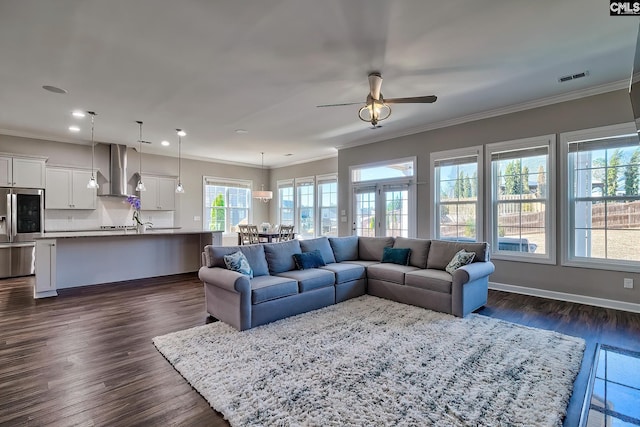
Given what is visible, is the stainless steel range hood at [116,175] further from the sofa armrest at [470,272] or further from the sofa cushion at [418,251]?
the sofa armrest at [470,272]

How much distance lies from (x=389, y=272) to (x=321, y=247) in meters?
1.15

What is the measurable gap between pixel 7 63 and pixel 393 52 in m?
4.18

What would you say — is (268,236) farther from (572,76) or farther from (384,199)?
(572,76)

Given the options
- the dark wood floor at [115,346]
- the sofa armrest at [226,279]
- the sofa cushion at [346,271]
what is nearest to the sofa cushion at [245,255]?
the sofa armrest at [226,279]

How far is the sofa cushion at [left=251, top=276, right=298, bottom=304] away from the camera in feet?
11.3

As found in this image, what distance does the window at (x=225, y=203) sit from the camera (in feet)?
30.2

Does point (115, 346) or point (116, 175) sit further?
point (116, 175)

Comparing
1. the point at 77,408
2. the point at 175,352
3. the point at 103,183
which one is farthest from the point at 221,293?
the point at 103,183

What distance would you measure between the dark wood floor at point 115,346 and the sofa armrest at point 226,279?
0.56 meters

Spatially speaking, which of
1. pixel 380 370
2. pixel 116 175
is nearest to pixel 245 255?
pixel 380 370

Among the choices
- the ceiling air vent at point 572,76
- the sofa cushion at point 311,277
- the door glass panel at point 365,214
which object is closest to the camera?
the ceiling air vent at point 572,76

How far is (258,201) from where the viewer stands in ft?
33.9

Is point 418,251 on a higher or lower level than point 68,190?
lower

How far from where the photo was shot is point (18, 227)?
6102 millimetres
